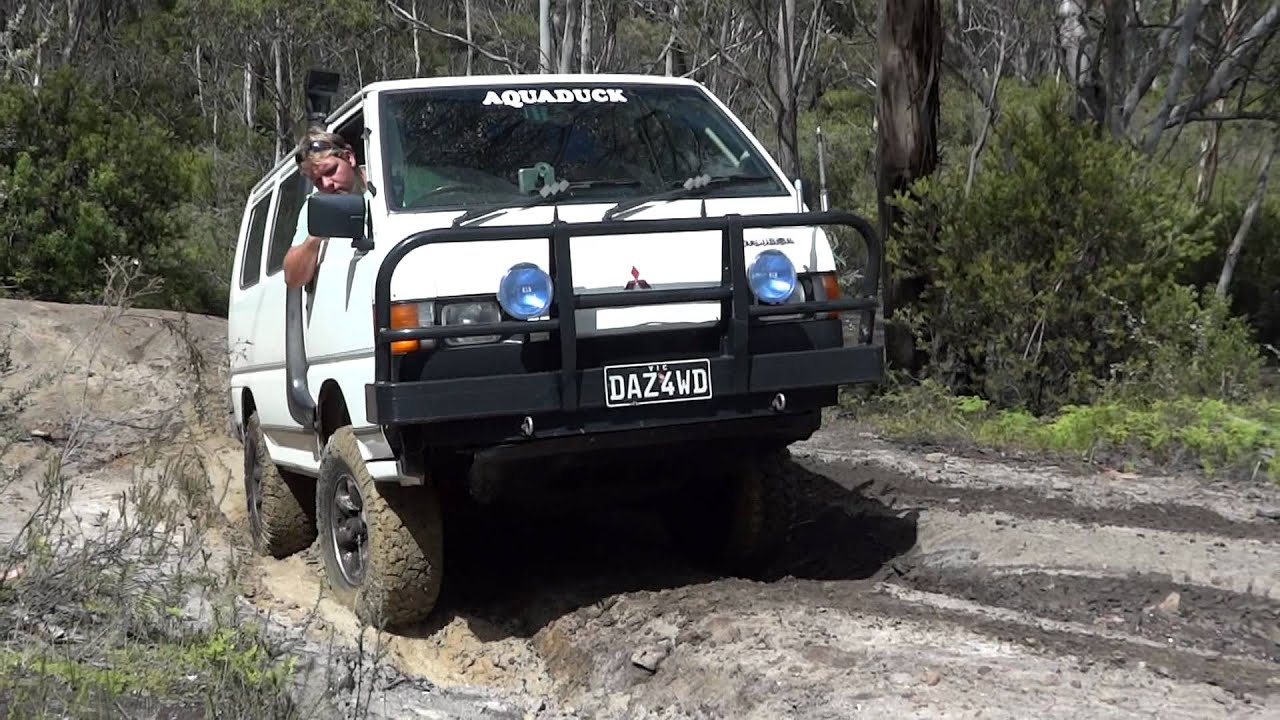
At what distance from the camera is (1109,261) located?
9000 mm

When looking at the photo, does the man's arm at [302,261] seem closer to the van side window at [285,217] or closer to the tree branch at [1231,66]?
the van side window at [285,217]

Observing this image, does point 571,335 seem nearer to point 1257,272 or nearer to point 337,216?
point 337,216

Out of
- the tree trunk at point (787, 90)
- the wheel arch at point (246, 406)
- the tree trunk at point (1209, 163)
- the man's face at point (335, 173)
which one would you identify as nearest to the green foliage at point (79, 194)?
the tree trunk at point (787, 90)

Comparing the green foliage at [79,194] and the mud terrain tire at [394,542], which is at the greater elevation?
the green foliage at [79,194]

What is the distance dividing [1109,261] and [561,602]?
496 centimetres

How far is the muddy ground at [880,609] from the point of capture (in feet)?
13.9

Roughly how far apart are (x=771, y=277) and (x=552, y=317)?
0.84m

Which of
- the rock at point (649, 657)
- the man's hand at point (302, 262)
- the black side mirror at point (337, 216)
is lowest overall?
the rock at point (649, 657)

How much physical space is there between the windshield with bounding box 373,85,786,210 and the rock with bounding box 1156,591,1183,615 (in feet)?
6.98

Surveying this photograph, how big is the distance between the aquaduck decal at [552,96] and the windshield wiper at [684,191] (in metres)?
0.55

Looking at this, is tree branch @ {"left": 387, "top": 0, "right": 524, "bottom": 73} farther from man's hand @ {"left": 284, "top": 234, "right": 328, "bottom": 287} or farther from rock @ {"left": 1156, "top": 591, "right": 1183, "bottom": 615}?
rock @ {"left": 1156, "top": 591, "right": 1183, "bottom": 615}

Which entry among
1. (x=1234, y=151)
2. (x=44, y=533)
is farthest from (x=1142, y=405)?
(x=1234, y=151)

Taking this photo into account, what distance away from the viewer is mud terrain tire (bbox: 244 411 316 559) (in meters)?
7.12

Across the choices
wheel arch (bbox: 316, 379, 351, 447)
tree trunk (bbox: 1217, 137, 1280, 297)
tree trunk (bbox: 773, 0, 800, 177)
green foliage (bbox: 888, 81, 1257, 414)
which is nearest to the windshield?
wheel arch (bbox: 316, 379, 351, 447)
